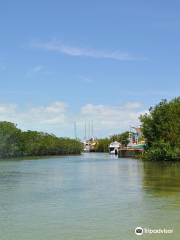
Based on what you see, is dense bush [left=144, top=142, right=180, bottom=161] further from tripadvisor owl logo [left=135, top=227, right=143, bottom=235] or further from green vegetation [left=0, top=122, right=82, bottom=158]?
tripadvisor owl logo [left=135, top=227, right=143, bottom=235]

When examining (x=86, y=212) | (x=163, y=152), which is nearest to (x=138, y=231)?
(x=86, y=212)

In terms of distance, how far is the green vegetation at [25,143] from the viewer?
13400cm

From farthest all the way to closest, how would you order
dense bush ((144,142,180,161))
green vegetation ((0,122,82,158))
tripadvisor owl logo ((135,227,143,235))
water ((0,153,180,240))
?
green vegetation ((0,122,82,158)) → dense bush ((144,142,180,161)) → water ((0,153,180,240)) → tripadvisor owl logo ((135,227,143,235))

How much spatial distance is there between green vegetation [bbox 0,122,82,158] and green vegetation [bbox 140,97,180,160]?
53.7m

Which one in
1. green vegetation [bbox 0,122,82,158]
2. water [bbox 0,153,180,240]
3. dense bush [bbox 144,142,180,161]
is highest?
green vegetation [bbox 0,122,82,158]

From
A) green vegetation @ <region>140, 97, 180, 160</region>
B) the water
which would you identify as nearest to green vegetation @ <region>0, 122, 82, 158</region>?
green vegetation @ <region>140, 97, 180, 160</region>

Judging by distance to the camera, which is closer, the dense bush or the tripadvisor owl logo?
the tripadvisor owl logo

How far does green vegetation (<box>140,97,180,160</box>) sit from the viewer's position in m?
82.7

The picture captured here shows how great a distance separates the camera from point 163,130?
85.4 metres

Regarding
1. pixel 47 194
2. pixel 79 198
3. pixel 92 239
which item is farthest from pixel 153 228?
pixel 47 194

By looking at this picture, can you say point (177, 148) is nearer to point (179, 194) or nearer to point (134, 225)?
point (179, 194)

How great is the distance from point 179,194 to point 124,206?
5805 mm

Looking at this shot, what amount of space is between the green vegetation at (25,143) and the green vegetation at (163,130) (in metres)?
53.7

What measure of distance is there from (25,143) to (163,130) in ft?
226
